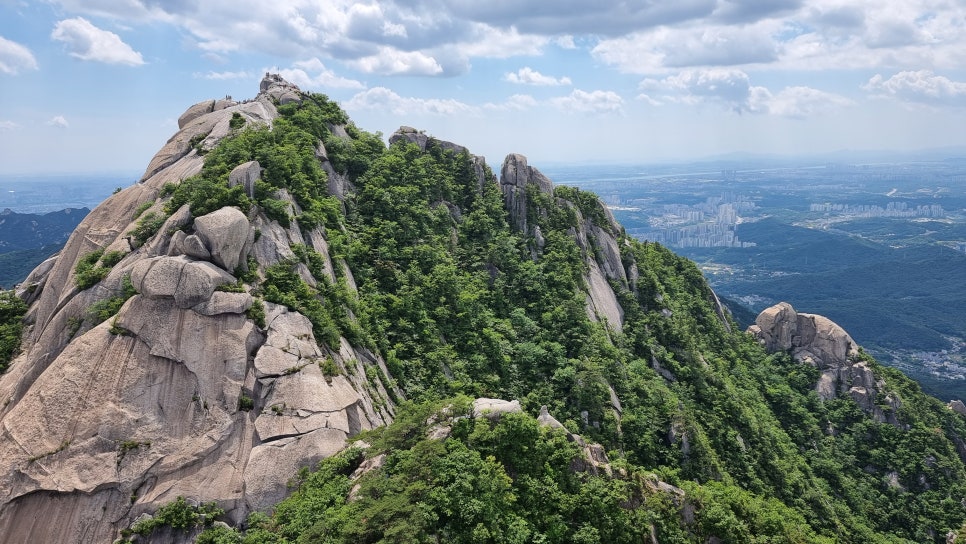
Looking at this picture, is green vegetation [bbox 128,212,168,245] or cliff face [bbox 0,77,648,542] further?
green vegetation [bbox 128,212,168,245]

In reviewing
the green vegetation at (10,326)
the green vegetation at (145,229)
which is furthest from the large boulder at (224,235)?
the green vegetation at (10,326)

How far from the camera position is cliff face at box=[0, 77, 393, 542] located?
18062 mm

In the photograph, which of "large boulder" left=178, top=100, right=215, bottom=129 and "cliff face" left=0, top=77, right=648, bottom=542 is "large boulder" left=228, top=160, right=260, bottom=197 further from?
"large boulder" left=178, top=100, right=215, bottom=129

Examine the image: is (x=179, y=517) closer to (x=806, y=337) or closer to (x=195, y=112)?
(x=195, y=112)

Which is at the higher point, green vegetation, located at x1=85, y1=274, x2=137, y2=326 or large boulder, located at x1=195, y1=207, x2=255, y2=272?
large boulder, located at x1=195, y1=207, x2=255, y2=272

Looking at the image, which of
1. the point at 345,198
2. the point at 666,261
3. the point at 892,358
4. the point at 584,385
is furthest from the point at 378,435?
the point at 892,358

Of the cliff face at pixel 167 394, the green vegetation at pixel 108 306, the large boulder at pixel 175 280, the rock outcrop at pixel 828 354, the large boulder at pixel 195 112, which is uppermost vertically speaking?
the large boulder at pixel 195 112

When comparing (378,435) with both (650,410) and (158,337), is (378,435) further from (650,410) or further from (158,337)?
(650,410)

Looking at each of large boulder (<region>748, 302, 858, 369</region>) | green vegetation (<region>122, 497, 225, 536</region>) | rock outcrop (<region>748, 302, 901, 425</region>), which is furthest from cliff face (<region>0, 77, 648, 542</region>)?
large boulder (<region>748, 302, 858, 369</region>)

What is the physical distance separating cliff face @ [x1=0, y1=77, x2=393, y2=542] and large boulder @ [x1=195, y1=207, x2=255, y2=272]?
6 centimetres

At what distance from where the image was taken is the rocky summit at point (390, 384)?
18.2 metres

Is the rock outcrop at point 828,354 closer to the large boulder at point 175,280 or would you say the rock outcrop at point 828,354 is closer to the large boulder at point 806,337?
the large boulder at point 806,337

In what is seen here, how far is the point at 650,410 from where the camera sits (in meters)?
34.4

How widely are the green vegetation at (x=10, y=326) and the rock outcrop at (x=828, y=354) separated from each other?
6310cm
